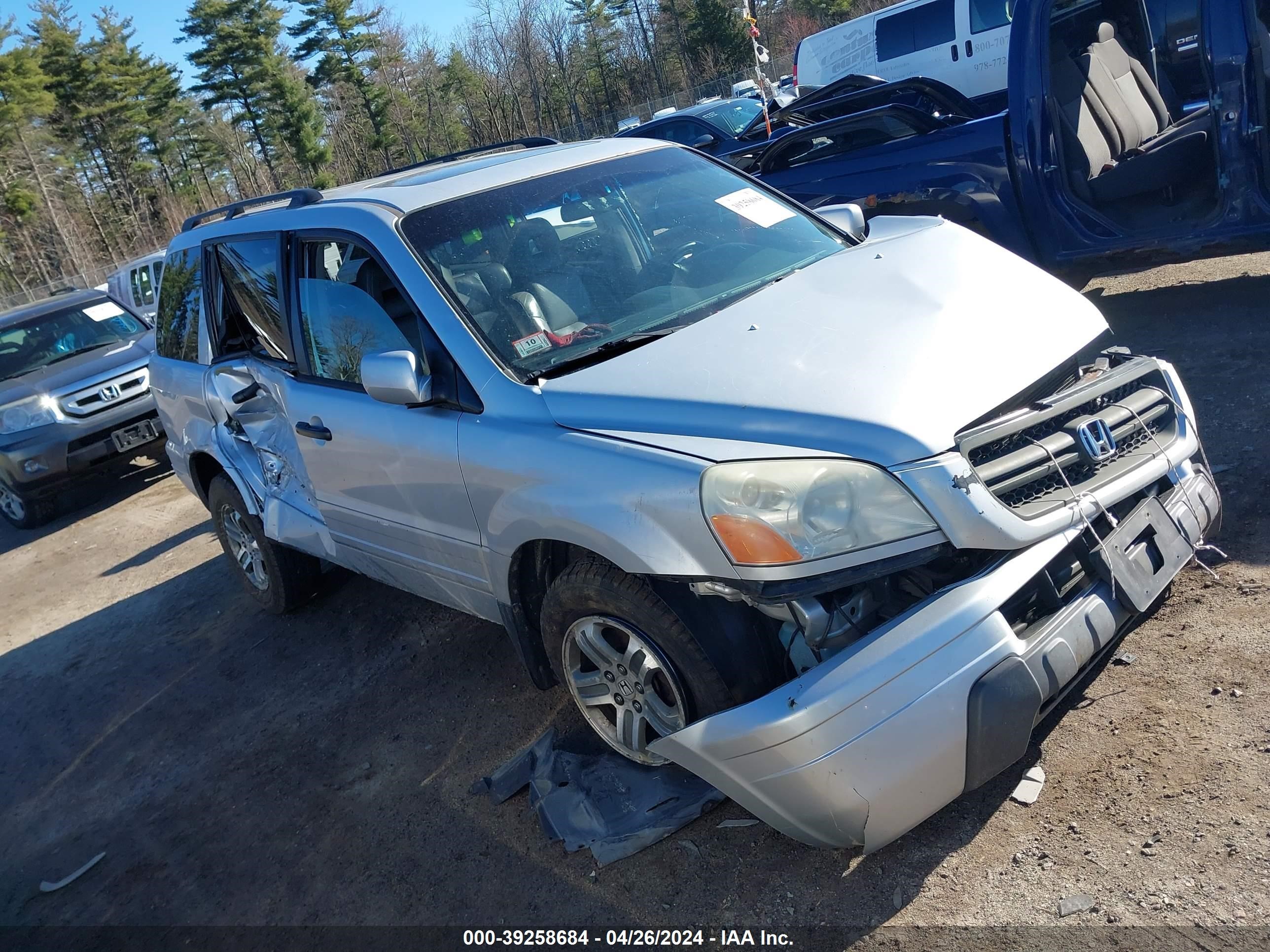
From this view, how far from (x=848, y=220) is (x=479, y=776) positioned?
2631mm

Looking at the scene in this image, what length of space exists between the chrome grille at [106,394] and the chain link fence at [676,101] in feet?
102

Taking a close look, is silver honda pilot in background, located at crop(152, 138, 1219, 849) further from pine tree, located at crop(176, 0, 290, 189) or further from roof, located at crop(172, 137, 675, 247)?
pine tree, located at crop(176, 0, 290, 189)

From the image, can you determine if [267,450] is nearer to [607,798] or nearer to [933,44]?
[607,798]

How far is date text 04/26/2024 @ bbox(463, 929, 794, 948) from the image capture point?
8.42 ft

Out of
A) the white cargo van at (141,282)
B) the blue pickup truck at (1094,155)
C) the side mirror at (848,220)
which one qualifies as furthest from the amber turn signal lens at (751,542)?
the white cargo van at (141,282)

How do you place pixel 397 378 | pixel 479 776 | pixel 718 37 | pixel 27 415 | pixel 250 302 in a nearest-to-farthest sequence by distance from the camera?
1. pixel 397 378
2. pixel 479 776
3. pixel 250 302
4. pixel 27 415
5. pixel 718 37

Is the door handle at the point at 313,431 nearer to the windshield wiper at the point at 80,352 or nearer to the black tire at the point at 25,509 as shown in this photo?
the black tire at the point at 25,509

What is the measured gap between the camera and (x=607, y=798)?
10.4ft

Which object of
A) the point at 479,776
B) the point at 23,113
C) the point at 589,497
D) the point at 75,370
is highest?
the point at 23,113

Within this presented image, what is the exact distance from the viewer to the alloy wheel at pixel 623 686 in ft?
9.41

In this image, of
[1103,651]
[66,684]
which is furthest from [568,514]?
[66,684]

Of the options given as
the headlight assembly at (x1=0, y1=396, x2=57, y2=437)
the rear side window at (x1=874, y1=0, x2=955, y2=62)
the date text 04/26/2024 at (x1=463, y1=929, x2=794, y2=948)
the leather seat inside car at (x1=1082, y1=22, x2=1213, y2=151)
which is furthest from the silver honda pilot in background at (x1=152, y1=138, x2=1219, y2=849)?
the rear side window at (x1=874, y1=0, x2=955, y2=62)

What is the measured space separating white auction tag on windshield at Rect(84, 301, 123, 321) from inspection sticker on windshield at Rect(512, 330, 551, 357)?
8.85m

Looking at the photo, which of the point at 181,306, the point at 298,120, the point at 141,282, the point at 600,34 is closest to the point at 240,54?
the point at 298,120
